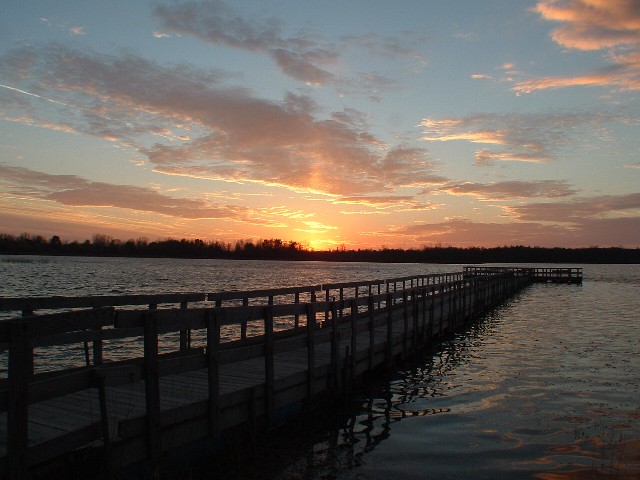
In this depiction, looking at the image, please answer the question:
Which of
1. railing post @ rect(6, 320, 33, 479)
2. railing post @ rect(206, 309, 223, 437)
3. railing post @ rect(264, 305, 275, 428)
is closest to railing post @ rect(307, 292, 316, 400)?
railing post @ rect(264, 305, 275, 428)

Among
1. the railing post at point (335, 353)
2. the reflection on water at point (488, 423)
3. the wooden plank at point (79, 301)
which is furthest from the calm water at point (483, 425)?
the wooden plank at point (79, 301)

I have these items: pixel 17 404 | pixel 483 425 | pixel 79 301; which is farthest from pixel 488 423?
pixel 17 404

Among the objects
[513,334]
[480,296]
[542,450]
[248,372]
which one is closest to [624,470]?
[542,450]

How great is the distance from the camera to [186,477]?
6844mm

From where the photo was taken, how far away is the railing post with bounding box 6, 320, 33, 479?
487 centimetres

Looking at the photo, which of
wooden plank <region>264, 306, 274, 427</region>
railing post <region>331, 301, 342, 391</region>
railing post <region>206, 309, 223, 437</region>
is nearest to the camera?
railing post <region>206, 309, 223, 437</region>

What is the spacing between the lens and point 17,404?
489cm

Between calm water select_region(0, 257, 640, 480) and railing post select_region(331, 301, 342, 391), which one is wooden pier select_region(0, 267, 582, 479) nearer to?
railing post select_region(331, 301, 342, 391)

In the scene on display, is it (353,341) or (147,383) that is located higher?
(147,383)

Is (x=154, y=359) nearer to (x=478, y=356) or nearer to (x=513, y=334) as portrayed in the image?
(x=478, y=356)

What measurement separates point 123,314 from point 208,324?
1436mm

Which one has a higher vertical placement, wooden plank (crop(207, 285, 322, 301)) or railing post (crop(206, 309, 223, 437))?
wooden plank (crop(207, 285, 322, 301))

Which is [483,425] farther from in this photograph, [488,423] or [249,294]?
[249,294]

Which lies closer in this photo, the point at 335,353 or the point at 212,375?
the point at 212,375
